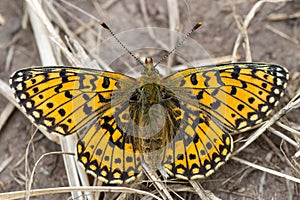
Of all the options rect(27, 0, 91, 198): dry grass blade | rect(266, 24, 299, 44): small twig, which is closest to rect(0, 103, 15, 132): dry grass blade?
rect(27, 0, 91, 198): dry grass blade

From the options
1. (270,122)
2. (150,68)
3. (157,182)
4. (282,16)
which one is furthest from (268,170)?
(282,16)

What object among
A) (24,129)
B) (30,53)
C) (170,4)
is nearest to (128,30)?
(170,4)

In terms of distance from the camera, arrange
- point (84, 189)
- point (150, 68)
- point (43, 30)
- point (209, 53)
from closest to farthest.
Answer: point (84, 189), point (150, 68), point (43, 30), point (209, 53)

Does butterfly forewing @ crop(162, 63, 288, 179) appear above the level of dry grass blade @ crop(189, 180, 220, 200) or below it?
above

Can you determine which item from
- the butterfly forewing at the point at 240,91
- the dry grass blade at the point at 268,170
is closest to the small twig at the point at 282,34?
the butterfly forewing at the point at 240,91

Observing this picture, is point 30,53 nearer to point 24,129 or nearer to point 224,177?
point 24,129

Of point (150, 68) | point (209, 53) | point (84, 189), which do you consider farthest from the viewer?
point (209, 53)

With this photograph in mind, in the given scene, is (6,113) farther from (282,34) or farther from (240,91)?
(282,34)

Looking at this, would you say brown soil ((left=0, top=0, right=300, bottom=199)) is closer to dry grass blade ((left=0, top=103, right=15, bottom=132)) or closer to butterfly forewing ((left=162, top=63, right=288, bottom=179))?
dry grass blade ((left=0, top=103, right=15, bottom=132))
